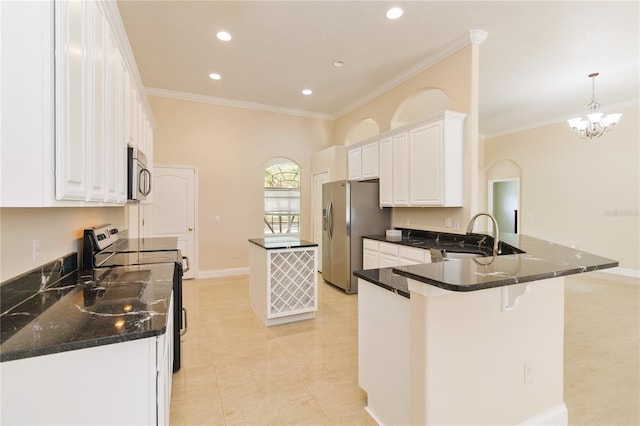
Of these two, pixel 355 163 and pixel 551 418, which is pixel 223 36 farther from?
pixel 551 418

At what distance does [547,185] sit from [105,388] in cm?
806

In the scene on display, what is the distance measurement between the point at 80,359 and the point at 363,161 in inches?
179

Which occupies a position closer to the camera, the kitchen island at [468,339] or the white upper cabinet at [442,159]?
the kitchen island at [468,339]

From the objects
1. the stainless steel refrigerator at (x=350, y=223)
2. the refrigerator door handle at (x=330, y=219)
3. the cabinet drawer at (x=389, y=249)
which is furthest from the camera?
the refrigerator door handle at (x=330, y=219)

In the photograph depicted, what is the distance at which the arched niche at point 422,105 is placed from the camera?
4782mm

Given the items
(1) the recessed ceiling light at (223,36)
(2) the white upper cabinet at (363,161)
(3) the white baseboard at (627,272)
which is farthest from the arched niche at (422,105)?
(3) the white baseboard at (627,272)

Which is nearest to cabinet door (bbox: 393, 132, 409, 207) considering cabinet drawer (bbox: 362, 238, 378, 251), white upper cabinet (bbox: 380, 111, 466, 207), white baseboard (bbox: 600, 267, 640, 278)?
white upper cabinet (bbox: 380, 111, 466, 207)

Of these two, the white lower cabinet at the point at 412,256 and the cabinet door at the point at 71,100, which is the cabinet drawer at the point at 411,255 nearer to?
the white lower cabinet at the point at 412,256

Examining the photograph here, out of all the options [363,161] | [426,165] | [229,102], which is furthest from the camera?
[229,102]

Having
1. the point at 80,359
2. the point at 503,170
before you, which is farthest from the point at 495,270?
the point at 503,170

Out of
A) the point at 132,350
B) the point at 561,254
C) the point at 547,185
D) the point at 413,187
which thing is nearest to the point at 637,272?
the point at 547,185

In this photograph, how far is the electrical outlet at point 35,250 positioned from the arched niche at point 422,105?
442 centimetres

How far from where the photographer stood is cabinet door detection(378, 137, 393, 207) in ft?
14.4

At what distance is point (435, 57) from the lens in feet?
12.7
